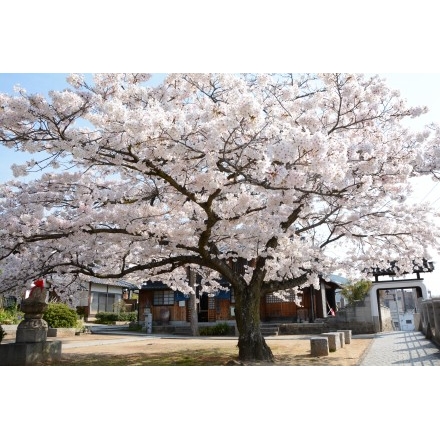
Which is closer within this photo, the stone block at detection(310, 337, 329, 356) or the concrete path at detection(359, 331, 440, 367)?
the concrete path at detection(359, 331, 440, 367)

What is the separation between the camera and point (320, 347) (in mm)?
8555

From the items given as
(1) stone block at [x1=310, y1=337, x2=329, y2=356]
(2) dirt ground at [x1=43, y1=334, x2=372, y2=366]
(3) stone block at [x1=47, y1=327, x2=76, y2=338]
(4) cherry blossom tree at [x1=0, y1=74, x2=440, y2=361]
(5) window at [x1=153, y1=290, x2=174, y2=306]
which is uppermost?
(4) cherry blossom tree at [x1=0, y1=74, x2=440, y2=361]

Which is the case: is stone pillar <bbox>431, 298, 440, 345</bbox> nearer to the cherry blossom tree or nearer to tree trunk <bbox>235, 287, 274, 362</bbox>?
the cherry blossom tree

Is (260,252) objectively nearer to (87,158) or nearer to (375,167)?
(375,167)

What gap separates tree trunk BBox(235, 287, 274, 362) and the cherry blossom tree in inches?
1.0

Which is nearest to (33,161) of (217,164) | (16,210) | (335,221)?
(16,210)

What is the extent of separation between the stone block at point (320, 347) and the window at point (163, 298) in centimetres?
1240

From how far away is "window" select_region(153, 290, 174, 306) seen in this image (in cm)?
2023

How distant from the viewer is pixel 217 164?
5309mm

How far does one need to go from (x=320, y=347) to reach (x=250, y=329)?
1.95 m

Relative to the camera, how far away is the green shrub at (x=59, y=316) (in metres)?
14.6

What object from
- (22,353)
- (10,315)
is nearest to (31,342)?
(22,353)

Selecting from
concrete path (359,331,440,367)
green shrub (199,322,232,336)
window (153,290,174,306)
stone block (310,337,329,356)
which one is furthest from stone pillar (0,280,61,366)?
window (153,290,174,306)

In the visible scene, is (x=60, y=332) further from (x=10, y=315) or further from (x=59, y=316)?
(x=10, y=315)
